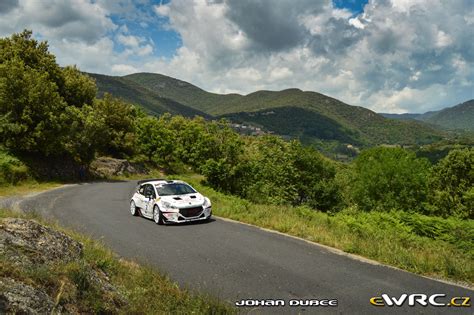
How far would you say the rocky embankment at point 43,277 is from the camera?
473cm

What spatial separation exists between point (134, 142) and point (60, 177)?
1936 centimetres

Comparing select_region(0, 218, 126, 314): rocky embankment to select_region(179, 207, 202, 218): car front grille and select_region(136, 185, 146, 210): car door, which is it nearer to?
select_region(179, 207, 202, 218): car front grille

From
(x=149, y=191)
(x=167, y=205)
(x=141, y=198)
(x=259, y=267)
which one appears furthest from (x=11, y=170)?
(x=259, y=267)

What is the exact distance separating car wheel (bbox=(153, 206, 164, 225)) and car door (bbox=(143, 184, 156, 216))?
408mm

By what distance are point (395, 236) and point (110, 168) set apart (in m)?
41.6

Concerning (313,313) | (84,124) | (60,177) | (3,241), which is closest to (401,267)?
(313,313)

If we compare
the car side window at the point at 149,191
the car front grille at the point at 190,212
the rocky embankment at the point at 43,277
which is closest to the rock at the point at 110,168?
the car side window at the point at 149,191

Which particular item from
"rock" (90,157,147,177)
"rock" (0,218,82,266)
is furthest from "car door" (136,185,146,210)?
"rock" (90,157,147,177)

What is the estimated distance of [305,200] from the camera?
4144 cm

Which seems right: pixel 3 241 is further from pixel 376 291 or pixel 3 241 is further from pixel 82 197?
pixel 82 197

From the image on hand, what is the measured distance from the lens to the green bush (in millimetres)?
29703

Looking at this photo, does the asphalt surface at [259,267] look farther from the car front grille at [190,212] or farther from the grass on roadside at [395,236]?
the grass on roadside at [395,236]

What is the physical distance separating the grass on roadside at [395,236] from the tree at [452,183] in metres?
32.3

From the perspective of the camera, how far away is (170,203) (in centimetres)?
1530
